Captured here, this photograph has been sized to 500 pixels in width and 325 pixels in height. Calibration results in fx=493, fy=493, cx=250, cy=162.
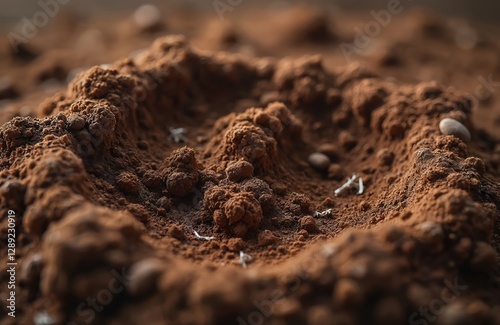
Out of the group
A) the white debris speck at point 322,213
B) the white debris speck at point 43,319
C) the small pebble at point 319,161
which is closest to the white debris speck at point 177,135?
the small pebble at point 319,161

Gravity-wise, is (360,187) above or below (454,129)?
below

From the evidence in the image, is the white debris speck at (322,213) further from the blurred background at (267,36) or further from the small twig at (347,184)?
the blurred background at (267,36)

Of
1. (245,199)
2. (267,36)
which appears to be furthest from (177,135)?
(267,36)

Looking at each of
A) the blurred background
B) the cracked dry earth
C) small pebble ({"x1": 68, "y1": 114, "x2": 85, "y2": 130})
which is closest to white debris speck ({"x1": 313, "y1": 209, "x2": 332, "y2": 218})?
the cracked dry earth

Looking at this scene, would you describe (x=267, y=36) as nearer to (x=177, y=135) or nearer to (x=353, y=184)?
(x=177, y=135)

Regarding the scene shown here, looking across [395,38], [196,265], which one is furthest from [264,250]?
[395,38]

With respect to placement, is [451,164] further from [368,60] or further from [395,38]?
[395,38]
